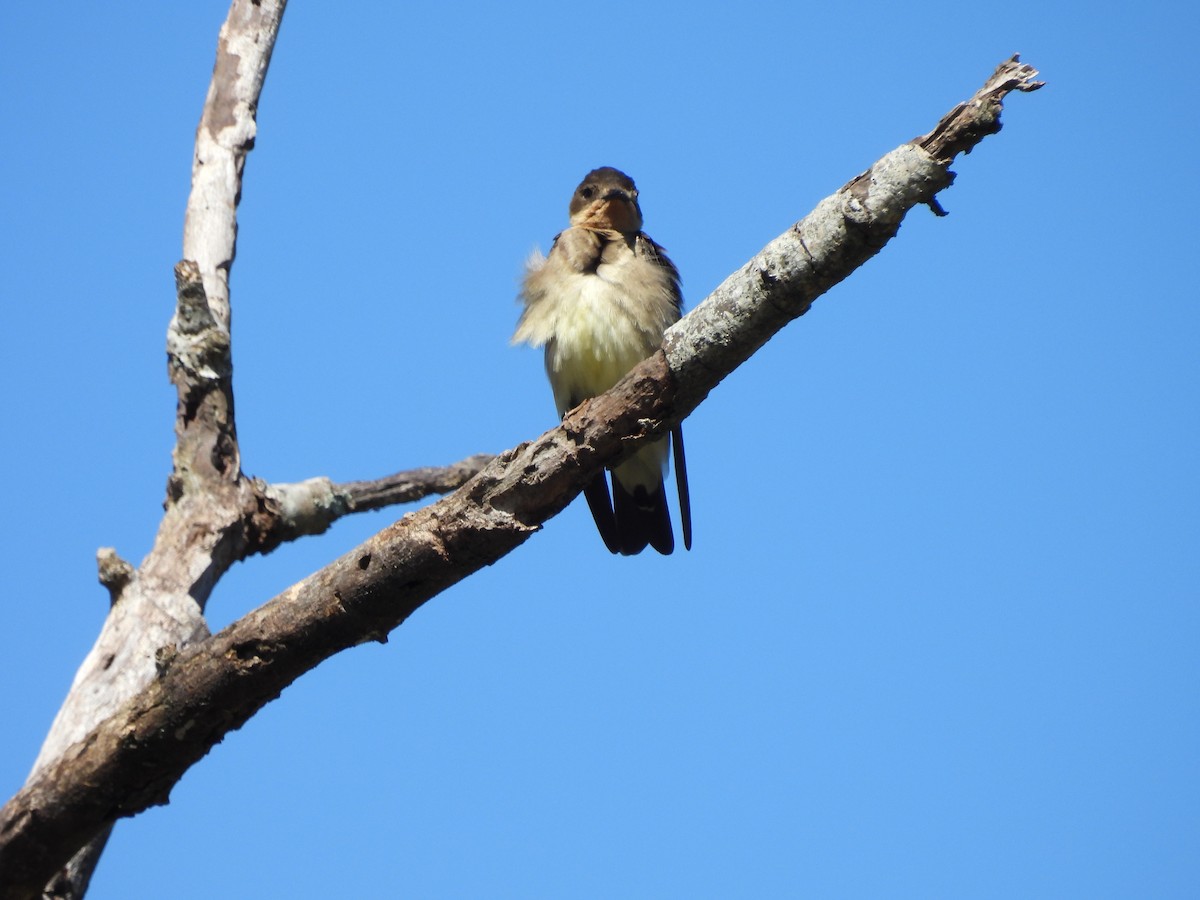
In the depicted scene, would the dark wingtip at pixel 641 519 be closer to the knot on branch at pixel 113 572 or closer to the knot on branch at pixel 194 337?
the knot on branch at pixel 194 337

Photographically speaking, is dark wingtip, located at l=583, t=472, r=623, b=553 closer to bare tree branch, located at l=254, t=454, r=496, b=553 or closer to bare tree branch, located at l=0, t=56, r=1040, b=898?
bare tree branch, located at l=254, t=454, r=496, b=553

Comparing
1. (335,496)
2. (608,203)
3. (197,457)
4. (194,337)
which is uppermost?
(608,203)

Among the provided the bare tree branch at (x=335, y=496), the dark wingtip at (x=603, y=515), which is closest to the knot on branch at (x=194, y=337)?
the bare tree branch at (x=335, y=496)

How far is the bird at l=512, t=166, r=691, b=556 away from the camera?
6863 millimetres

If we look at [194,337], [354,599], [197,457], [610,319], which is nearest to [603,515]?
[610,319]

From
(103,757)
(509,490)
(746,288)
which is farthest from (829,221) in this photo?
(103,757)

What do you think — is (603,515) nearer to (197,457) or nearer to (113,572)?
(197,457)

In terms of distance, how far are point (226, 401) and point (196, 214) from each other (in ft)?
3.43

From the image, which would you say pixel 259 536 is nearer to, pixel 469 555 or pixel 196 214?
pixel 196 214

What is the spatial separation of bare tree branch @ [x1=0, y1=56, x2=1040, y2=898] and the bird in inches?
86.2

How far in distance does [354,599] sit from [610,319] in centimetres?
302

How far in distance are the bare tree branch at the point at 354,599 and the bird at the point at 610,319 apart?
→ 2189 millimetres

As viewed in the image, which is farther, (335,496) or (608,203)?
(608,203)

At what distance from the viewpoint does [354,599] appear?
4227 millimetres
